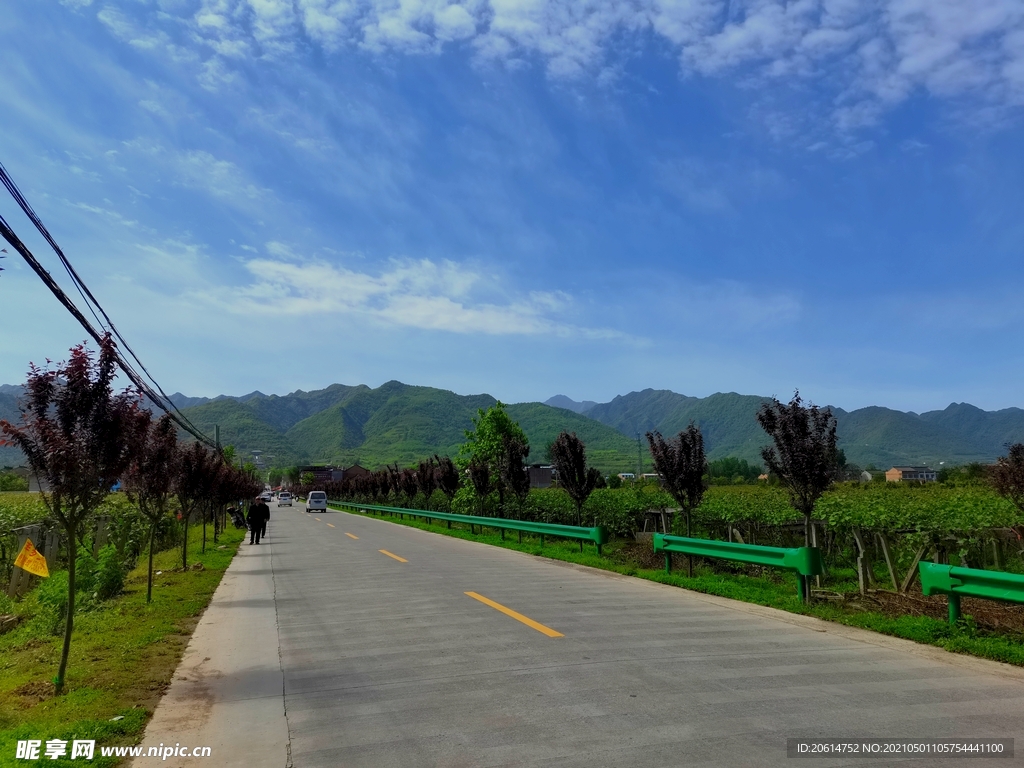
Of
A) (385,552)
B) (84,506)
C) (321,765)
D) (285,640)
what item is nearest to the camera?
(321,765)

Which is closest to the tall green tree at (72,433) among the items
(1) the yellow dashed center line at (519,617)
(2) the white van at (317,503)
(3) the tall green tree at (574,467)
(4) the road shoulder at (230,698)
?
(4) the road shoulder at (230,698)

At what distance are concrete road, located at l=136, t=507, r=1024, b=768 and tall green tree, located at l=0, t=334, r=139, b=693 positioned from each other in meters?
2.12

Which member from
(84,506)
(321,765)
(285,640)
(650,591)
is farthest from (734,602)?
(84,506)

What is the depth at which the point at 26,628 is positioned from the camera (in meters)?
11.1

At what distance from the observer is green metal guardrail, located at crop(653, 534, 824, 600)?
34.6ft

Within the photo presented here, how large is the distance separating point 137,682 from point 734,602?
8.33 metres

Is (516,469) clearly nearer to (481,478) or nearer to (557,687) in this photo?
(481,478)

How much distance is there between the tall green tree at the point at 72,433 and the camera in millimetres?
7066

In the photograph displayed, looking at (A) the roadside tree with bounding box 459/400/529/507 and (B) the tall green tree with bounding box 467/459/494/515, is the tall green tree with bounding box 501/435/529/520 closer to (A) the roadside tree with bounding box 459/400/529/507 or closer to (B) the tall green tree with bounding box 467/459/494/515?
(B) the tall green tree with bounding box 467/459/494/515

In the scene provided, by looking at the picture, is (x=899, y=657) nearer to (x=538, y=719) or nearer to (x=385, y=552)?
(x=538, y=719)

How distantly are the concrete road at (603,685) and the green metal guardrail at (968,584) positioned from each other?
996 mm

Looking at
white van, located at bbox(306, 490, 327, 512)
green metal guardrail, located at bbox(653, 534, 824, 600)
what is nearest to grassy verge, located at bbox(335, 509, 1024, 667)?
green metal guardrail, located at bbox(653, 534, 824, 600)

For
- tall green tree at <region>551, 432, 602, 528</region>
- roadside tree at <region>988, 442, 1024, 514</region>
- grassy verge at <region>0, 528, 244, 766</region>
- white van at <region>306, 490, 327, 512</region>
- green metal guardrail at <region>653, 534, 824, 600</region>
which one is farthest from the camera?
white van at <region>306, 490, 327, 512</region>

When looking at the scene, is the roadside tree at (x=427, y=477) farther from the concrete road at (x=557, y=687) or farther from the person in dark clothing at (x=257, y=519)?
the concrete road at (x=557, y=687)
